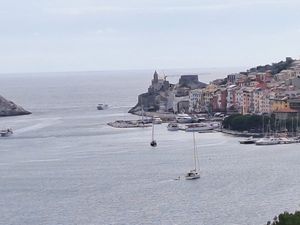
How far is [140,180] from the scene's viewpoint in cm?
1417

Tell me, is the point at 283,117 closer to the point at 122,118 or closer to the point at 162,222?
the point at 122,118

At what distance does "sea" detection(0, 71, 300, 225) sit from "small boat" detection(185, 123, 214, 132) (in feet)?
1.16

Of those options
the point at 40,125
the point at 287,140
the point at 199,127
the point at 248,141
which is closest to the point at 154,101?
the point at 40,125

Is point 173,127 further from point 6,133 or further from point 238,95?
point 238,95

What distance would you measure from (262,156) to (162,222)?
247 inches

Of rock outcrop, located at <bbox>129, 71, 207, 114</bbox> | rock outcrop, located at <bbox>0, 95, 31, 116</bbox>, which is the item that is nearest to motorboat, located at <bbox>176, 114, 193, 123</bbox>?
rock outcrop, located at <bbox>129, 71, 207, 114</bbox>

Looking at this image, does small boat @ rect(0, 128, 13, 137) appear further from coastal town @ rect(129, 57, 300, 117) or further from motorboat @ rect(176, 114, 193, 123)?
coastal town @ rect(129, 57, 300, 117)

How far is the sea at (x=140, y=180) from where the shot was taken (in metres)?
11.4

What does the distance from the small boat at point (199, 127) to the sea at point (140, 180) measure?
35 centimetres

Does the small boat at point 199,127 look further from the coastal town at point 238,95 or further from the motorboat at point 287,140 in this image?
the motorboat at point 287,140

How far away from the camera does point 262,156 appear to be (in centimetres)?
1691

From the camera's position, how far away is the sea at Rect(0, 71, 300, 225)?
1142 cm

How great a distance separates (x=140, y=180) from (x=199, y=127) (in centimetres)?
918

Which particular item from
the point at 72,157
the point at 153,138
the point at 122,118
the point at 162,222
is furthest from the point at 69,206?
the point at 122,118
